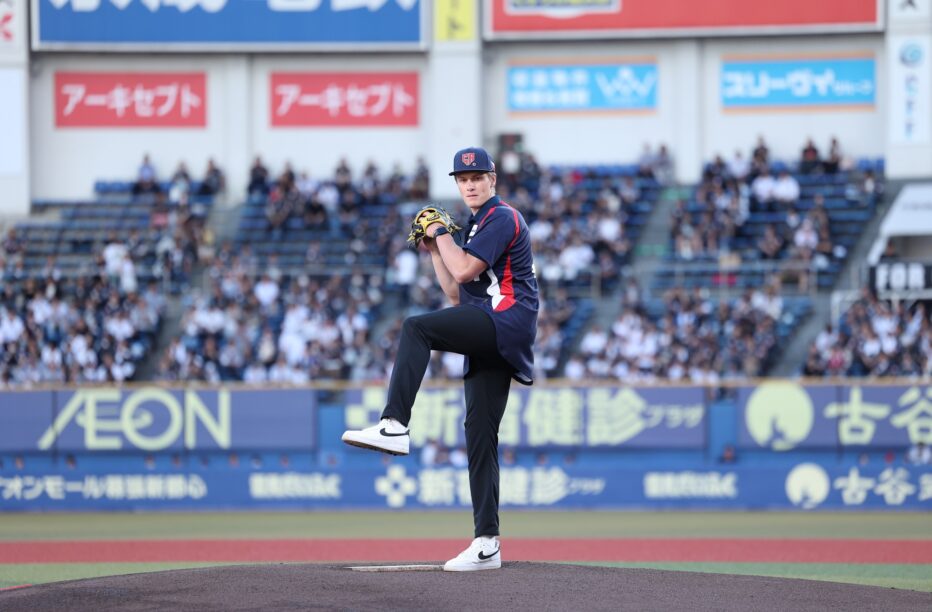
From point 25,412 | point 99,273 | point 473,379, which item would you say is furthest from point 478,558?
point 99,273

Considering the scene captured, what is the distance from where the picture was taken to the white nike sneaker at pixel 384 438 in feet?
20.7

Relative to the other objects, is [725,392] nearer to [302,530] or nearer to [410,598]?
[302,530]

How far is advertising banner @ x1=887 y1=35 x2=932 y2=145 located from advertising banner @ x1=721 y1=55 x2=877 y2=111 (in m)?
0.74

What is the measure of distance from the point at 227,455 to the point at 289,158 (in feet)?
37.2

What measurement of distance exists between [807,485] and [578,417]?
10.0 feet

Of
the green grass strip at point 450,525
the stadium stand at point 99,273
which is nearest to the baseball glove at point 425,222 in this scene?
the green grass strip at point 450,525

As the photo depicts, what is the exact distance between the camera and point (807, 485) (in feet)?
55.7

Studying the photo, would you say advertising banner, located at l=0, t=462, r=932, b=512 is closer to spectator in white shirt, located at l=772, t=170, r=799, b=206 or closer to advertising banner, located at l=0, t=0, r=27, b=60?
spectator in white shirt, located at l=772, t=170, r=799, b=206

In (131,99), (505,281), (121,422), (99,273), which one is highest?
(131,99)

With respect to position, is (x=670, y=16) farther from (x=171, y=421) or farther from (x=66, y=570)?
(x=66, y=570)

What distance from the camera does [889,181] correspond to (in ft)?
83.6

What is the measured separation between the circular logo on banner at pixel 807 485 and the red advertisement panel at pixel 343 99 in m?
13.1

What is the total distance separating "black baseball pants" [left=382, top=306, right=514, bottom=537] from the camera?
657 centimetres

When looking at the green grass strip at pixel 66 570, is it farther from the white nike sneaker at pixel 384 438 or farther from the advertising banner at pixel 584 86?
the advertising banner at pixel 584 86
